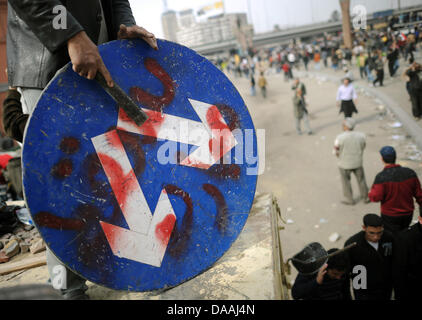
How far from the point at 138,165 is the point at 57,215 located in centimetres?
36

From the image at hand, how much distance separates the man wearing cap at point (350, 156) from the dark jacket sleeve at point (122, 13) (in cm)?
496

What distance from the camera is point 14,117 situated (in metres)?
1.55

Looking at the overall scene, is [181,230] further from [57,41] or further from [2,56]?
[2,56]

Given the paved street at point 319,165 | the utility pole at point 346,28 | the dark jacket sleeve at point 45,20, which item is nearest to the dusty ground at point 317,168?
the paved street at point 319,165

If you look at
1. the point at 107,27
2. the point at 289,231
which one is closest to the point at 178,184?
the point at 107,27

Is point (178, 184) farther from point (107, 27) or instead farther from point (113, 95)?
point (107, 27)

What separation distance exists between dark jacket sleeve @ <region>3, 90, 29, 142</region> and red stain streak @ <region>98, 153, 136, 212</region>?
0.61 meters

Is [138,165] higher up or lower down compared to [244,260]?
higher up

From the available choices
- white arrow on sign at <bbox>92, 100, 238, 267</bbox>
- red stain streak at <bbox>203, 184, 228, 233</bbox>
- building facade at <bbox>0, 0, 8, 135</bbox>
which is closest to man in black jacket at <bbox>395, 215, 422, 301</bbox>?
red stain streak at <bbox>203, 184, 228, 233</bbox>

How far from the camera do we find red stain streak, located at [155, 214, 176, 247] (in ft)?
4.30

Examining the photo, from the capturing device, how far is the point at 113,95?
3.99 feet

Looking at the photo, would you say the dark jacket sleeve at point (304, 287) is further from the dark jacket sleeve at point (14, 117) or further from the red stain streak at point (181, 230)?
the dark jacket sleeve at point (14, 117)

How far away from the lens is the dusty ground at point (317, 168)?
499 cm
